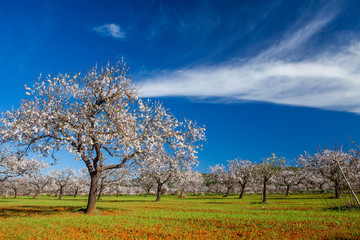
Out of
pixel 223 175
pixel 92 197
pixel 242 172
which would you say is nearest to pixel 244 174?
pixel 242 172

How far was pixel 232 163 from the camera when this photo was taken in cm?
8044

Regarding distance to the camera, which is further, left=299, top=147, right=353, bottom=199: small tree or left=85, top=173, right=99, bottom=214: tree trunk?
left=299, top=147, right=353, bottom=199: small tree

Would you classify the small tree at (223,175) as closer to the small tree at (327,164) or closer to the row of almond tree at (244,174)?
the row of almond tree at (244,174)

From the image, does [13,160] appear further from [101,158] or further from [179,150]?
[179,150]

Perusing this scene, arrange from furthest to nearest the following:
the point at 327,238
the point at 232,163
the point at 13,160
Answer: the point at 232,163 → the point at 13,160 → the point at 327,238

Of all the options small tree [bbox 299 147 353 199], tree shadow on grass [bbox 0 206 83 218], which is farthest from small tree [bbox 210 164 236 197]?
tree shadow on grass [bbox 0 206 83 218]

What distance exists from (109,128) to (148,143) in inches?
156

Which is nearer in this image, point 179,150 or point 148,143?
point 148,143

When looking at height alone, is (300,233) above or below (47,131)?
below

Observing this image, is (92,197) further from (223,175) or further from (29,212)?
(223,175)

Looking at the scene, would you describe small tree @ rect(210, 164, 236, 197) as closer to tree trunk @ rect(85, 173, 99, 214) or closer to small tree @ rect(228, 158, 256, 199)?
small tree @ rect(228, 158, 256, 199)

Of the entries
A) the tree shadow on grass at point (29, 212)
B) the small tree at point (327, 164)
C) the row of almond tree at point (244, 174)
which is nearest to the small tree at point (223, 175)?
→ the row of almond tree at point (244, 174)

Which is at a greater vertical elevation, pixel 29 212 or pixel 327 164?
pixel 327 164

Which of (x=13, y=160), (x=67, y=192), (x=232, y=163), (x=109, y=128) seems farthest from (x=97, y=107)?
(x=67, y=192)
